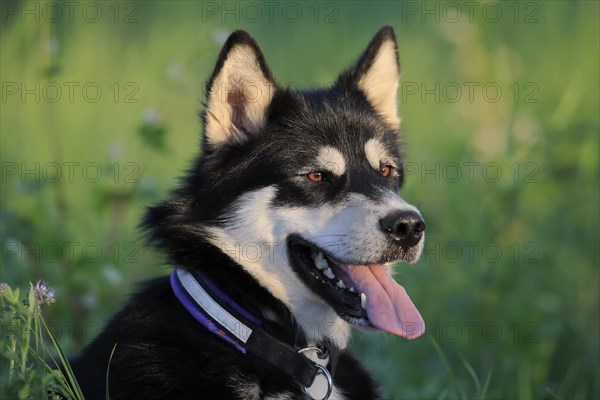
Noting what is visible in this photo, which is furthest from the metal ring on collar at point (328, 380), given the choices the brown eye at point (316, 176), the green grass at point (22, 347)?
the green grass at point (22, 347)

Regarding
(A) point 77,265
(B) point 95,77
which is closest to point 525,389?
(A) point 77,265

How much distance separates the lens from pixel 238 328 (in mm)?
3002

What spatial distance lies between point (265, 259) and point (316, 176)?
400 millimetres

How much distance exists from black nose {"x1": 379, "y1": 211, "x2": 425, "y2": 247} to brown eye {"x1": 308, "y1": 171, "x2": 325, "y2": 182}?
13.6 inches

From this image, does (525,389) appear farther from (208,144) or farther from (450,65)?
(450,65)

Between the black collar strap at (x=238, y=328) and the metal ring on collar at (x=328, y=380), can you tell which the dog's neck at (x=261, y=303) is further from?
the metal ring on collar at (x=328, y=380)

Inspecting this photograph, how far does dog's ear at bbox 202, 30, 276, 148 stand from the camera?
3293 millimetres

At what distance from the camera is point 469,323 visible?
493 cm

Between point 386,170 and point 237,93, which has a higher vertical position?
point 237,93

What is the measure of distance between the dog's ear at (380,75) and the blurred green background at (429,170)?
61 cm

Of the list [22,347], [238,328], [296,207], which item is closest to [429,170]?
[296,207]

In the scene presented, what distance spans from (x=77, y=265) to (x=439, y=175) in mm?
2935

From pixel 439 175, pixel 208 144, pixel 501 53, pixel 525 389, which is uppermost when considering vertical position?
pixel 501 53

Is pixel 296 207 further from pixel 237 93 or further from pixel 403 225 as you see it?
pixel 237 93
